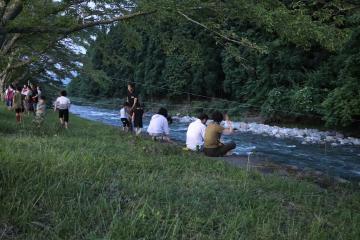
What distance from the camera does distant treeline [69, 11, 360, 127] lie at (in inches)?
453

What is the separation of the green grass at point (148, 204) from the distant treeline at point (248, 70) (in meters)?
3.07

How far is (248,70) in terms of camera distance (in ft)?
33.0

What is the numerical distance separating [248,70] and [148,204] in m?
5.64

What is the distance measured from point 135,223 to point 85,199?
3.03 feet

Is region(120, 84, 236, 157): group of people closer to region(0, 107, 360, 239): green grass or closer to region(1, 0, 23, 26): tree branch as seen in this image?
region(0, 107, 360, 239): green grass

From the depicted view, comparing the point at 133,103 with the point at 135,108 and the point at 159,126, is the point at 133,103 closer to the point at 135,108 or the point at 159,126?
the point at 135,108

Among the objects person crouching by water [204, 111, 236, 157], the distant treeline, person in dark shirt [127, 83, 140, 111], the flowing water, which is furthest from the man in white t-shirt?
the flowing water

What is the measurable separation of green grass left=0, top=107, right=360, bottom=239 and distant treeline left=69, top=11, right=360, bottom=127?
3.07 meters

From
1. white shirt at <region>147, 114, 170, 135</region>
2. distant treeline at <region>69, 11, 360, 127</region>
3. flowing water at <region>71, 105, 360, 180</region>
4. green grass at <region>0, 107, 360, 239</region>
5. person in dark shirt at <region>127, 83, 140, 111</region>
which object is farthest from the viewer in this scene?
person in dark shirt at <region>127, 83, 140, 111</region>

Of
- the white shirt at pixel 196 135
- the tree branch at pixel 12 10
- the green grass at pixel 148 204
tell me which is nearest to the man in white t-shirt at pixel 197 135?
the white shirt at pixel 196 135

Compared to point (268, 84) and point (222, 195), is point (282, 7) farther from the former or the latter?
point (268, 84)

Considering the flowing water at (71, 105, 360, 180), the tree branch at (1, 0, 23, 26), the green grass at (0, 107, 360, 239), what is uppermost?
the tree branch at (1, 0, 23, 26)

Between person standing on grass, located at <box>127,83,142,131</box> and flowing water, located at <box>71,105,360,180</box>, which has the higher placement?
person standing on grass, located at <box>127,83,142,131</box>

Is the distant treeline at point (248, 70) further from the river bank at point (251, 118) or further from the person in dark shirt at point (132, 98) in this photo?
the person in dark shirt at point (132, 98)
